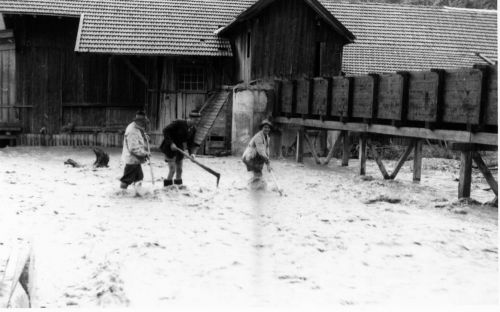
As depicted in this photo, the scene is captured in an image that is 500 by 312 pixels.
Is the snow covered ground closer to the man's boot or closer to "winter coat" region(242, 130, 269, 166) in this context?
the man's boot

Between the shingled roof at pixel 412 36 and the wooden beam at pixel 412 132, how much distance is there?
682 cm

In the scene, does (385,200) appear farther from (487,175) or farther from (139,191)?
(139,191)

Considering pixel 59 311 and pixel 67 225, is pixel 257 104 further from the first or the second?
pixel 59 311

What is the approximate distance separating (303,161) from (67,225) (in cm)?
1165

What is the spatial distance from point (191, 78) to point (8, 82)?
6.50 meters

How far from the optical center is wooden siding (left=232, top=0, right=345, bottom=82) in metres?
20.8

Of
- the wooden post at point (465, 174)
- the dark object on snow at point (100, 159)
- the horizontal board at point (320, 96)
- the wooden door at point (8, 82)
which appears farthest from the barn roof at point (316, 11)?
the wooden post at point (465, 174)

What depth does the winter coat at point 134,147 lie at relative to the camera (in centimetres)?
1098

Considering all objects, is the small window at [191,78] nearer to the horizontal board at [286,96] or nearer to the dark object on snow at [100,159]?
the horizontal board at [286,96]

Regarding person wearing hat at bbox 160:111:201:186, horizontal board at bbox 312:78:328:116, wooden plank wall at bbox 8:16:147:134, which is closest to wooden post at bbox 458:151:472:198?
person wearing hat at bbox 160:111:201:186

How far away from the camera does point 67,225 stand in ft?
28.3

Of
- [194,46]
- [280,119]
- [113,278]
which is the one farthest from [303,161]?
[113,278]

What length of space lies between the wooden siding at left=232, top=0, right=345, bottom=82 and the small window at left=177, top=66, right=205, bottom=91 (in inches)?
63.5

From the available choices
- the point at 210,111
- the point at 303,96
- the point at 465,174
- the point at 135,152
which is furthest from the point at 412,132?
the point at 210,111
